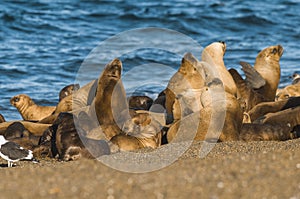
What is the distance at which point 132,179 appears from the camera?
5262mm

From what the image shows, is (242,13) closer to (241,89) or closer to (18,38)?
(18,38)

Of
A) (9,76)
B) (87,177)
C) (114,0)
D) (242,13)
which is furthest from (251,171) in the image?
(114,0)

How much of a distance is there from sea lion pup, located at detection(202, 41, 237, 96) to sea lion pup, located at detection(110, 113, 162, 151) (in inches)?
71.3

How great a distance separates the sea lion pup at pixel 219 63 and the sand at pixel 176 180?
443 centimetres

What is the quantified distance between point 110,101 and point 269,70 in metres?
4.05

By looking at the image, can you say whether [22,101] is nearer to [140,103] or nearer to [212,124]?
[140,103]

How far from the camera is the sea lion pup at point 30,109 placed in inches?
446

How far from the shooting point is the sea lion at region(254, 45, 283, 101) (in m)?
11.9

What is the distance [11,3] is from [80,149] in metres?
18.5

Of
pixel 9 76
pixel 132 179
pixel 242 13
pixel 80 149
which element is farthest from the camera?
pixel 242 13

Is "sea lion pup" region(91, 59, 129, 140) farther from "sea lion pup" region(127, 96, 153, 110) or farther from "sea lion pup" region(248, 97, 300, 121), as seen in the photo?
"sea lion pup" region(248, 97, 300, 121)

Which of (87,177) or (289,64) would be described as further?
(289,64)

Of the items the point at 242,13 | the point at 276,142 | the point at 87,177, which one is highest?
the point at 87,177

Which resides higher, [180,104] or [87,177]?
[87,177]
